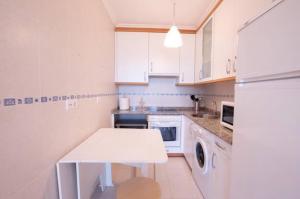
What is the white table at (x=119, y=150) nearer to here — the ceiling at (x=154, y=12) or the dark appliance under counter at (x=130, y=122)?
the dark appliance under counter at (x=130, y=122)

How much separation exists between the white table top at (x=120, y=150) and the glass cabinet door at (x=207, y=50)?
1.36m

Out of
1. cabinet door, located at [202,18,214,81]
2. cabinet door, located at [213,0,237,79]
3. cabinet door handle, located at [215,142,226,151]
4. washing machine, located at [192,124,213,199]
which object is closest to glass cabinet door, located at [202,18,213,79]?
cabinet door, located at [202,18,214,81]

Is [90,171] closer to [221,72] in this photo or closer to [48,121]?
[48,121]

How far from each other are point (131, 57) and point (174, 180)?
6.92 ft

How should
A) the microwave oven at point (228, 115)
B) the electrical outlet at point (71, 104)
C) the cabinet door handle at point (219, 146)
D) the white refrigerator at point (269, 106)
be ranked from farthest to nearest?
the microwave oven at point (228, 115), the cabinet door handle at point (219, 146), the electrical outlet at point (71, 104), the white refrigerator at point (269, 106)

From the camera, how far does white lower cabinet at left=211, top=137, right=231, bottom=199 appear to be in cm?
117

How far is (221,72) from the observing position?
70.4 inches

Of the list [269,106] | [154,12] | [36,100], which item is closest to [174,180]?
[269,106]

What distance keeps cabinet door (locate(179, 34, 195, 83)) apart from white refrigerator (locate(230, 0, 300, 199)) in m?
1.96

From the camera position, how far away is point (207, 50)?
231 centimetres

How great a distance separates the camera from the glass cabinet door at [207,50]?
2167 mm

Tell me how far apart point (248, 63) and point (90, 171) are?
1635 mm

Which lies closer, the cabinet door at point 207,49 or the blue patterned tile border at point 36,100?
the blue patterned tile border at point 36,100

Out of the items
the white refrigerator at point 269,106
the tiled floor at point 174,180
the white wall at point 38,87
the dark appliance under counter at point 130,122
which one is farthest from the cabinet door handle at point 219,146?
the dark appliance under counter at point 130,122
